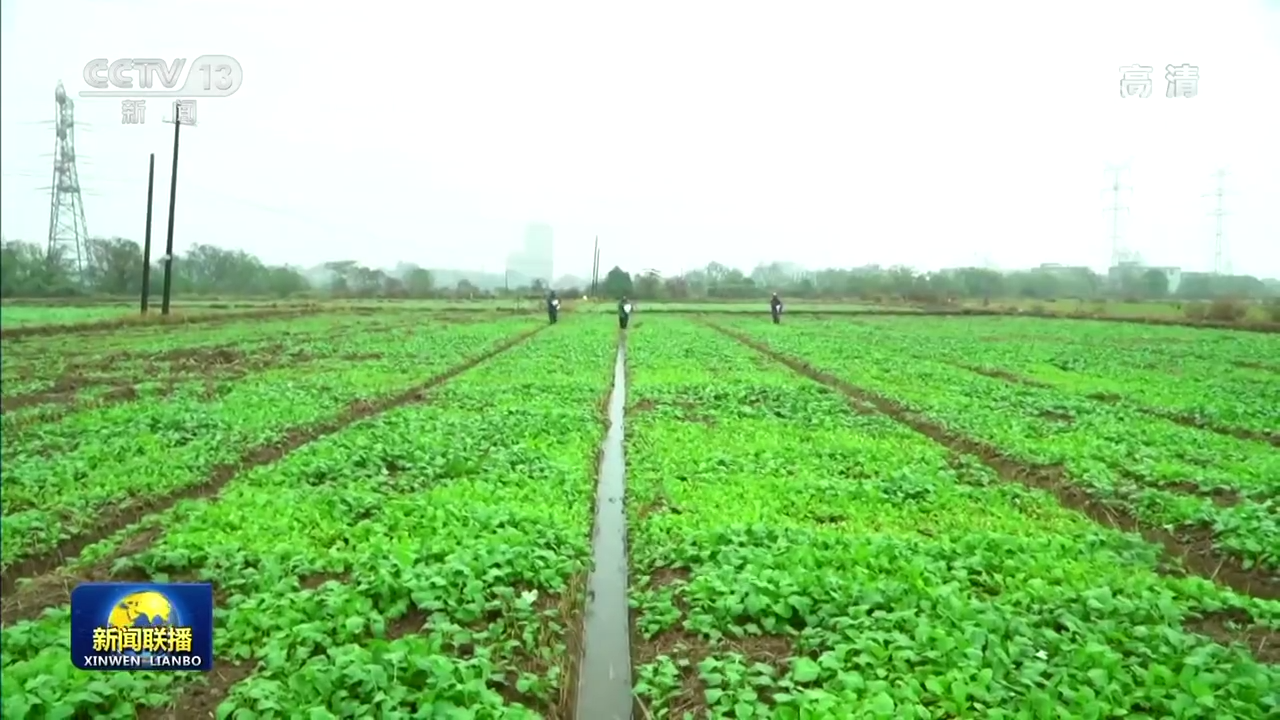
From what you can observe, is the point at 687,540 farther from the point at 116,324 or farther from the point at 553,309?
the point at 553,309

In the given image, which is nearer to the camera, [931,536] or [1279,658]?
[1279,658]

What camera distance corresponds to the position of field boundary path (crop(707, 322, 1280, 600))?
677 centimetres

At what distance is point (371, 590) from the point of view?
571 centimetres

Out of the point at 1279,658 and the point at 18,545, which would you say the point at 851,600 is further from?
the point at 18,545

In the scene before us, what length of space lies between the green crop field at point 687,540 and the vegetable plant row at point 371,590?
0.08 feet

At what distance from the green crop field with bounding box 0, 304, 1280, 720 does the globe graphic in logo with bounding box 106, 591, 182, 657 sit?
0.76 meters

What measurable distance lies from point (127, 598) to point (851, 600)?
4.17 m

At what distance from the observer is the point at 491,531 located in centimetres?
728

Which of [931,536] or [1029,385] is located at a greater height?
[1029,385]

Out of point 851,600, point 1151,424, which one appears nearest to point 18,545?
point 851,600

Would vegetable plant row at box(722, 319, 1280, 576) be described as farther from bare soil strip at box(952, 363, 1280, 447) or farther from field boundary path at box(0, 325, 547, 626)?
field boundary path at box(0, 325, 547, 626)

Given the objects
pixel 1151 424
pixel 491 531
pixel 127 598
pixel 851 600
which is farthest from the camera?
pixel 1151 424

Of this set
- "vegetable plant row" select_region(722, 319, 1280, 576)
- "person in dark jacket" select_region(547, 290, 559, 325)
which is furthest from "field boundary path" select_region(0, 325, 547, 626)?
"person in dark jacket" select_region(547, 290, 559, 325)

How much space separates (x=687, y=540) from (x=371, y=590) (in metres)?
2.62
